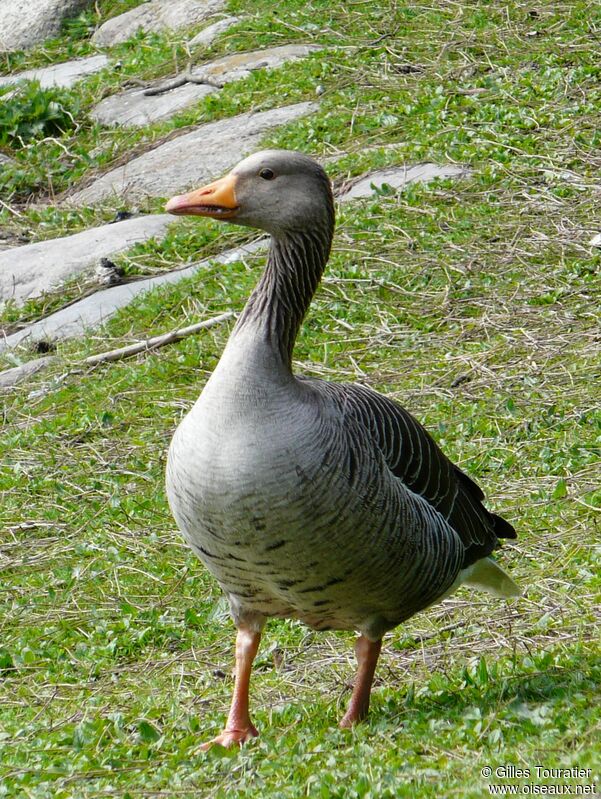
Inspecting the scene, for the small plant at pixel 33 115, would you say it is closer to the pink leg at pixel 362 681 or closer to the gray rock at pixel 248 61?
the gray rock at pixel 248 61

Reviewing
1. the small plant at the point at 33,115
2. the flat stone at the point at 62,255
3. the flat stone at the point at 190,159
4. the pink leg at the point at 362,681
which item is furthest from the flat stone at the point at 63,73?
the pink leg at the point at 362,681

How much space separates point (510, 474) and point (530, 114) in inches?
206

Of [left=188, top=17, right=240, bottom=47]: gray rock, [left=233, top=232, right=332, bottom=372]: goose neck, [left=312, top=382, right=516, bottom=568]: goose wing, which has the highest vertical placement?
[left=233, top=232, right=332, bottom=372]: goose neck

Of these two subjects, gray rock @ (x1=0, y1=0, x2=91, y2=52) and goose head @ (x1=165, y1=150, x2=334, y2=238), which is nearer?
goose head @ (x1=165, y1=150, x2=334, y2=238)

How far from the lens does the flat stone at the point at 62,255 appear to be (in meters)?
10.8

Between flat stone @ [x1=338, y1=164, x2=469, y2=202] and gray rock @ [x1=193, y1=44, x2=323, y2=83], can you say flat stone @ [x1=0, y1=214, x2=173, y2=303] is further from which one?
gray rock @ [x1=193, y1=44, x2=323, y2=83]

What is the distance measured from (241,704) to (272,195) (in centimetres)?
196

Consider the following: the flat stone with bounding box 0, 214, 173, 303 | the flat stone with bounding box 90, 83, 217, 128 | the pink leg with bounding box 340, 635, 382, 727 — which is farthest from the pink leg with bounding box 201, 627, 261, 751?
the flat stone with bounding box 90, 83, 217, 128

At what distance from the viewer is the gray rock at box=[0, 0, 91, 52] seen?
53.4 ft

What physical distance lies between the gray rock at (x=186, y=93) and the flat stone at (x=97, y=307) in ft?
12.2

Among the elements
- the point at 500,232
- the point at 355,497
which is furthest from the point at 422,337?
the point at 355,497

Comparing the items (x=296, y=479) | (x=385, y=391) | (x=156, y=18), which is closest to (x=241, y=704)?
(x=296, y=479)

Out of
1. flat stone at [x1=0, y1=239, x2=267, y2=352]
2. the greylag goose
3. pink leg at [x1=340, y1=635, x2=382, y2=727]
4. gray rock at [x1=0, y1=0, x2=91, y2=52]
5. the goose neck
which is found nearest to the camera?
the greylag goose

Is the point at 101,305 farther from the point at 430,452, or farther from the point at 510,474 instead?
the point at 430,452
